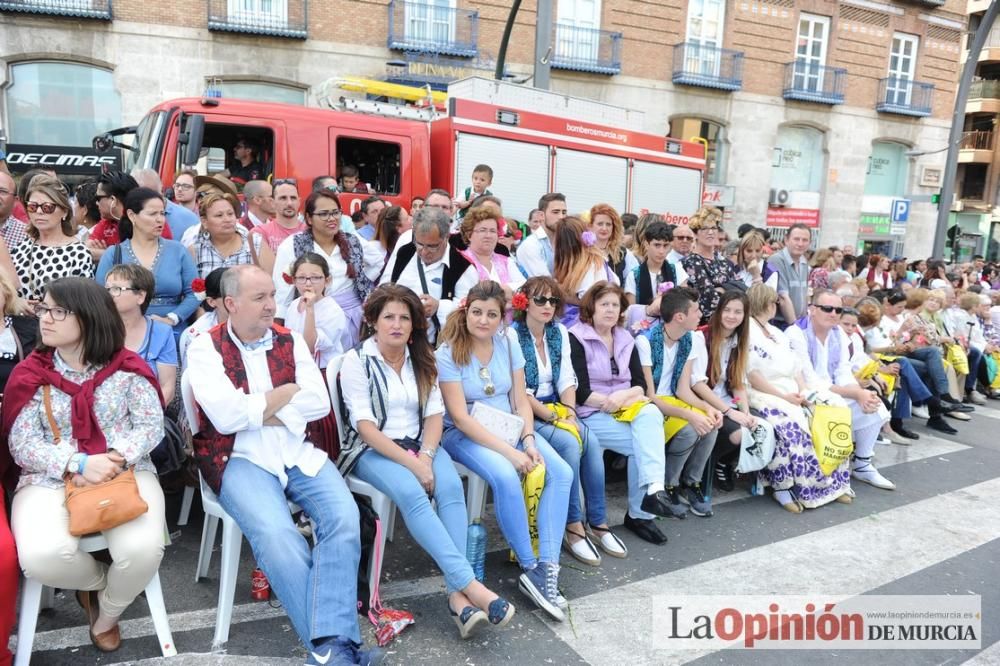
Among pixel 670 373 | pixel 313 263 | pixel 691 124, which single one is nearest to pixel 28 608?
pixel 313 263

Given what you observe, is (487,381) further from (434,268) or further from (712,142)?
(712,142)

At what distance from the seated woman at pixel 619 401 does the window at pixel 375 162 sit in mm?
4288

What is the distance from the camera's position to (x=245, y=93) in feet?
46.3

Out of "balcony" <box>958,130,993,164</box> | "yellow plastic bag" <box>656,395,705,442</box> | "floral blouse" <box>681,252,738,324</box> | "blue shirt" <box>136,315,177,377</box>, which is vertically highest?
"balcony" <box>958,130,993,164</box>

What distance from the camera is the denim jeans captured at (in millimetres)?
4043

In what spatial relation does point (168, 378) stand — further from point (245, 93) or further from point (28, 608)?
point (245, 93)

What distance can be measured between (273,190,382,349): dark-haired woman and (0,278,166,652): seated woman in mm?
1428

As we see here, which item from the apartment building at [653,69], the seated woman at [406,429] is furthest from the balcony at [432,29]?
the seated woman at [406,429]

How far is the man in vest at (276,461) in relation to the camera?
8.68 feet

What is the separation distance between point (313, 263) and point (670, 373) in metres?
2.47

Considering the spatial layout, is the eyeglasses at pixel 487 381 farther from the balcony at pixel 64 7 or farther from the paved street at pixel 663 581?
the balcony at pixel 64 7

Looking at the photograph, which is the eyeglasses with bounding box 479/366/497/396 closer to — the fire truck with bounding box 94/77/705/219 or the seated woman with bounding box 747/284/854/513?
the seated woman with bounding box 747/284/854/513

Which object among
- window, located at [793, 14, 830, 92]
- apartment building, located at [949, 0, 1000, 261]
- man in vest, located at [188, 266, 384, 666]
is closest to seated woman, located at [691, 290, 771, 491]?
man in vest, located at [188, 266, 384, 666]

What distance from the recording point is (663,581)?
11.6 feet
